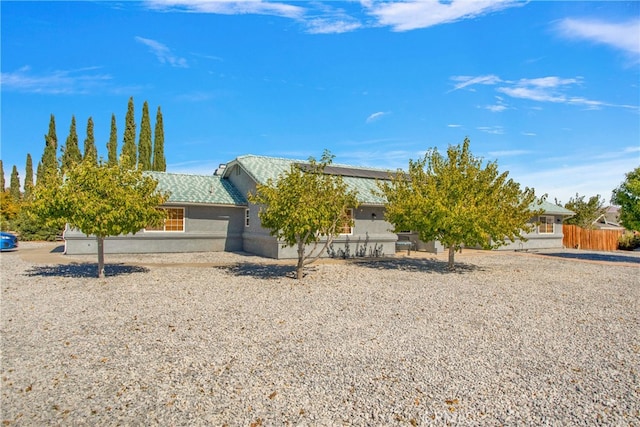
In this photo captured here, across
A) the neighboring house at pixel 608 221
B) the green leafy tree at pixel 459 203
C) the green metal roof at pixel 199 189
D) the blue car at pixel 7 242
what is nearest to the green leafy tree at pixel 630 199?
the green leafy tree at pixel 459 203

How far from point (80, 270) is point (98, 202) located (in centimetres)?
399

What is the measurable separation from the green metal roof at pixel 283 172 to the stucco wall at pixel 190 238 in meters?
2.73

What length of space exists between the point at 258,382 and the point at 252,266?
1150 cm

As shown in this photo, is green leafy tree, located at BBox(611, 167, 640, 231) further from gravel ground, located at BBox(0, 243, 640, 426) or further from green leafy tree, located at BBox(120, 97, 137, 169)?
green leafy tree, located at BBox(120, 97, 137, 169)

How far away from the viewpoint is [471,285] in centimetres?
1332

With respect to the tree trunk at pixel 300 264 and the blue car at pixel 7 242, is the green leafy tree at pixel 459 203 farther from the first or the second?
the blue car at pixel 7 242

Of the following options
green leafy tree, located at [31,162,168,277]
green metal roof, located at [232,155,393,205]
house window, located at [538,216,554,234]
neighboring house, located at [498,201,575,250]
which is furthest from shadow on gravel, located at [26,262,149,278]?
house window, located at [538,216,554,234]

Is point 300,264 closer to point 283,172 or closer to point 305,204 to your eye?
point 305,204

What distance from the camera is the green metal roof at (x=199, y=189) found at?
22.0 m

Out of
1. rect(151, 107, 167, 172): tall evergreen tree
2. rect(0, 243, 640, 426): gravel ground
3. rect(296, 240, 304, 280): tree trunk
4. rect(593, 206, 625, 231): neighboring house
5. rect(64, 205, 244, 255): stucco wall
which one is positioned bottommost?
rect(0, 243, 640, 426): gravel ground

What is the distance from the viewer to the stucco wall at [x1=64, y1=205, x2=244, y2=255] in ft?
66.4

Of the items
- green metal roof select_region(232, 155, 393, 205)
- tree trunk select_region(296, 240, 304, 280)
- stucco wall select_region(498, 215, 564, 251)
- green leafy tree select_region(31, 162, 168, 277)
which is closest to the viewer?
green leafy tree select_region(31, 162, 168, 277)

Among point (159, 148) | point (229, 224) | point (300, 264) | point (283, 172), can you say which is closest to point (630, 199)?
point (283, 172)

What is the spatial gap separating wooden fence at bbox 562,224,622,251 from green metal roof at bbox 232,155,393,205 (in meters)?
16.8
